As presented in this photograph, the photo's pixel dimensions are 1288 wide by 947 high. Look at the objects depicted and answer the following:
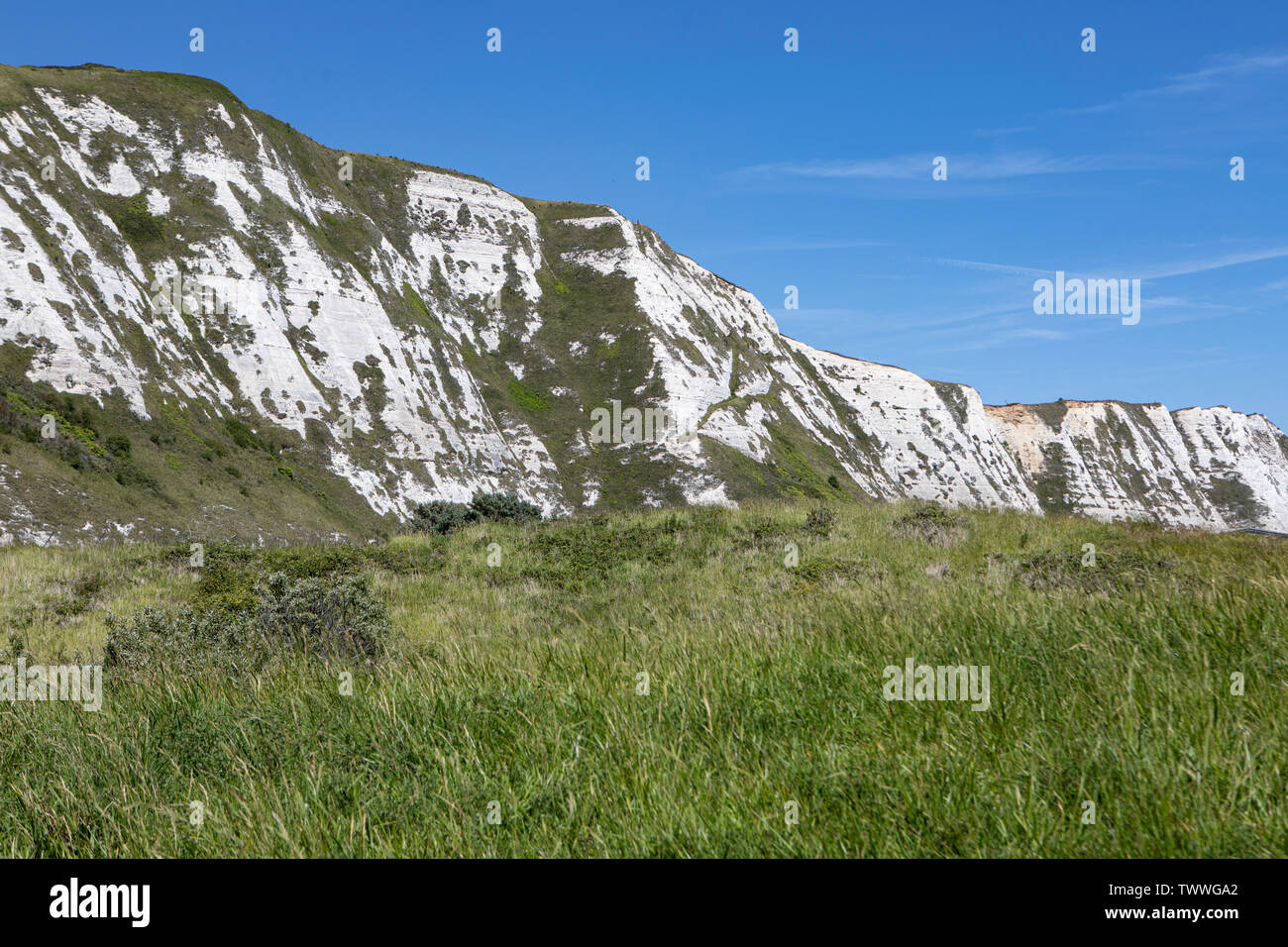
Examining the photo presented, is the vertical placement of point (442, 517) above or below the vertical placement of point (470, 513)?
below

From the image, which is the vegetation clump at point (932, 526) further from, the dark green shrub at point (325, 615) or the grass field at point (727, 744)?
the dark green shrub at point (325, 615)

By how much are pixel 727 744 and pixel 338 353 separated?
68718mm

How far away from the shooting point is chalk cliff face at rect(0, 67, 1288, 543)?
1828 inches

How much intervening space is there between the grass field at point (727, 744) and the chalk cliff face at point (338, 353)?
85.2 feet

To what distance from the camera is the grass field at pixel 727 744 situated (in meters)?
3.12

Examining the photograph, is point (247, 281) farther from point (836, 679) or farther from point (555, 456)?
point (836, 679)

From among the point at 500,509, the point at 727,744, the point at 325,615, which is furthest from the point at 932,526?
the point at 727,744

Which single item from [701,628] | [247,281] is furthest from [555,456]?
[701,628]

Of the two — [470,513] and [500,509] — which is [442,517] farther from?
[500,509]

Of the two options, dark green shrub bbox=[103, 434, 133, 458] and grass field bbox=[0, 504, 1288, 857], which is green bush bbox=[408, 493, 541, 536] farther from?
dark green shrub bbox=[103, 434, 133, 458]

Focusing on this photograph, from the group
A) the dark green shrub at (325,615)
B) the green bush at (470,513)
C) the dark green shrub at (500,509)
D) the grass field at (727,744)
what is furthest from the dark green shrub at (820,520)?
the grass field at (727,744)

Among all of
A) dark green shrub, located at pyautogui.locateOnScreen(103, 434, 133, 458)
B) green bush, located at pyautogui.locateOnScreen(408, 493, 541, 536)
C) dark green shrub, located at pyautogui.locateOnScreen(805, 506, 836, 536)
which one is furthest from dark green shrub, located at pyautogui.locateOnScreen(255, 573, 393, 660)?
dark green shrub, located at pyautogui.locateOnScreen(103, 434, 133, 458)

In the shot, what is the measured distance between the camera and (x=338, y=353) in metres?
66.8
